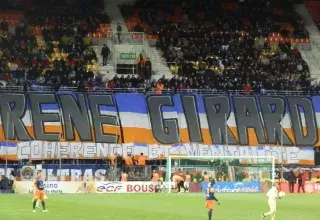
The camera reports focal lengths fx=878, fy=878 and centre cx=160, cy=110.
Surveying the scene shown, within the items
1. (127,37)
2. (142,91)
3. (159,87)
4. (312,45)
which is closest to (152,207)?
(142,91)

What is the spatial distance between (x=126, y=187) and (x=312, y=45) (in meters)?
22.1

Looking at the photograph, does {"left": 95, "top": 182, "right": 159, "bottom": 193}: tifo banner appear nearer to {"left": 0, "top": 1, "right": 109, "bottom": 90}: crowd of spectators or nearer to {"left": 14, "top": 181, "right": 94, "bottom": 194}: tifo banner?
{"left": 14, "top": 181, "right": 94, "bottom": 194}: tifo banner

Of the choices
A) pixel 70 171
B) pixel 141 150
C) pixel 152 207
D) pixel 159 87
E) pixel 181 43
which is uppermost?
pixel 181 43

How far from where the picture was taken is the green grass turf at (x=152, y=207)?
3403 centimetres

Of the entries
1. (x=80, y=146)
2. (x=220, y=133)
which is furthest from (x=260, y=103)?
(x=80, y=146)

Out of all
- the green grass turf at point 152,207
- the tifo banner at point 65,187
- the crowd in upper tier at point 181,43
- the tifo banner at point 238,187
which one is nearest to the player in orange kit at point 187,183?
the tifo banner at point 238,187

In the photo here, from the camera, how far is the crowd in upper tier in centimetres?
5975

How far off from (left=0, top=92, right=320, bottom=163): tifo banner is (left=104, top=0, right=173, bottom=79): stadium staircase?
477 centimetres

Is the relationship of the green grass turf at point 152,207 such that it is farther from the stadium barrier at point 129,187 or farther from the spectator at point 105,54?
the spectator at point 105,54

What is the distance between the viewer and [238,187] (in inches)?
2165

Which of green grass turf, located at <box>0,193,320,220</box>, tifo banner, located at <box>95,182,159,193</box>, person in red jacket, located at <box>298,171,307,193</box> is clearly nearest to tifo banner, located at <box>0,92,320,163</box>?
person in red jacket, located at <box>298,171,307,193</box>

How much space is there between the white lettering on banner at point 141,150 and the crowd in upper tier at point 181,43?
177 inches

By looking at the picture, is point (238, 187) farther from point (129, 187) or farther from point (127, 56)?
point (127, 56)

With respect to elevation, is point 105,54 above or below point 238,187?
above
